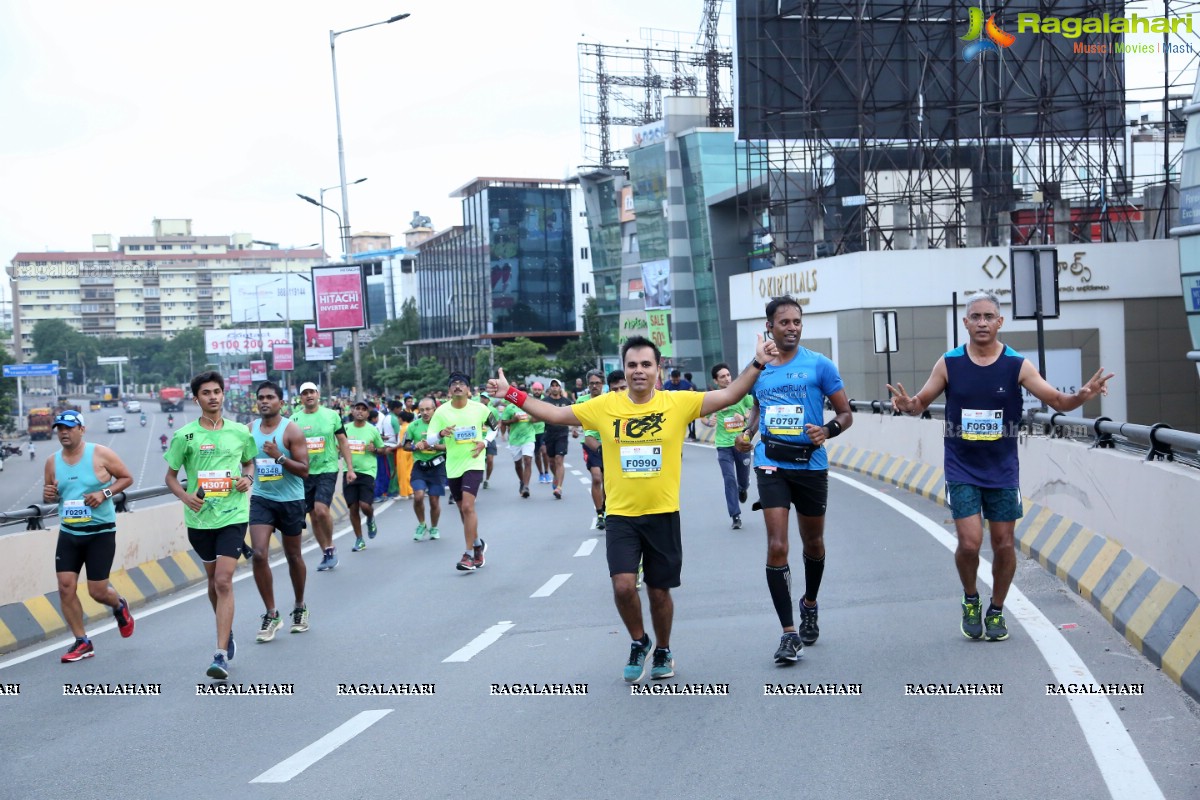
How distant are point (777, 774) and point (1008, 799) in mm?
903

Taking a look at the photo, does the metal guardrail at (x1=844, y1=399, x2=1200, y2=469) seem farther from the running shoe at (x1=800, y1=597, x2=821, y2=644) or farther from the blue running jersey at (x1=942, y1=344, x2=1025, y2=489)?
the running shoe at (x1=800, y1=597, x2=821, y2=644)

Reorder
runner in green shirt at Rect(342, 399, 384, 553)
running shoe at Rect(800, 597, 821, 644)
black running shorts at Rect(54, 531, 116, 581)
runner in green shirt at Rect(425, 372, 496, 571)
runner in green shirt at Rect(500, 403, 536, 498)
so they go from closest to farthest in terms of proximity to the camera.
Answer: running shoe at Rect(800, 597, 821, 644) < black running shorts at Rect(54, 531, 116, 581) < runner in green shirt at Rect(425, 372, 496, 571) < runner in green shirt at Rect(342, 399, 384, 553) < runner in green shirt at Rect(500, 403, 536, 498)

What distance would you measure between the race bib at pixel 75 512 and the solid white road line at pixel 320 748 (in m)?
3.47

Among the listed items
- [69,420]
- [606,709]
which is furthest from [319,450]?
[606,709]

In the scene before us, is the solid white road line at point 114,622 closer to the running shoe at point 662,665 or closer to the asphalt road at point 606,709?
the asphalt road at point 606,709

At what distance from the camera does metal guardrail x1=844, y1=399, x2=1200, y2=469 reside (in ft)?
25.3

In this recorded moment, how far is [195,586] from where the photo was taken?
44.0 feet

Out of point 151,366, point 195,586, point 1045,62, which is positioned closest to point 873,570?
point 195,586

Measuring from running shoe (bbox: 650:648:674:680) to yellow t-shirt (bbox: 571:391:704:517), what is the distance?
787mm

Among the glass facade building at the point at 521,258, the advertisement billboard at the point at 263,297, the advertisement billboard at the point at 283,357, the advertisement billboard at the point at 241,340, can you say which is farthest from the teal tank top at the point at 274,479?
the glass facade building at the point at 521,258

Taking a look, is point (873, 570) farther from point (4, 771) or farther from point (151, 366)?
point (151, 366)

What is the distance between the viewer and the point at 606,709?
6.68 m

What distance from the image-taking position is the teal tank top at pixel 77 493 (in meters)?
9.39

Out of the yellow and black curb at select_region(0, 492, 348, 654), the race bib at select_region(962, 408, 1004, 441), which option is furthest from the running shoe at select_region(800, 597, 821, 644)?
the yellow and black curb at select_region(0, 492, 348, 654)
